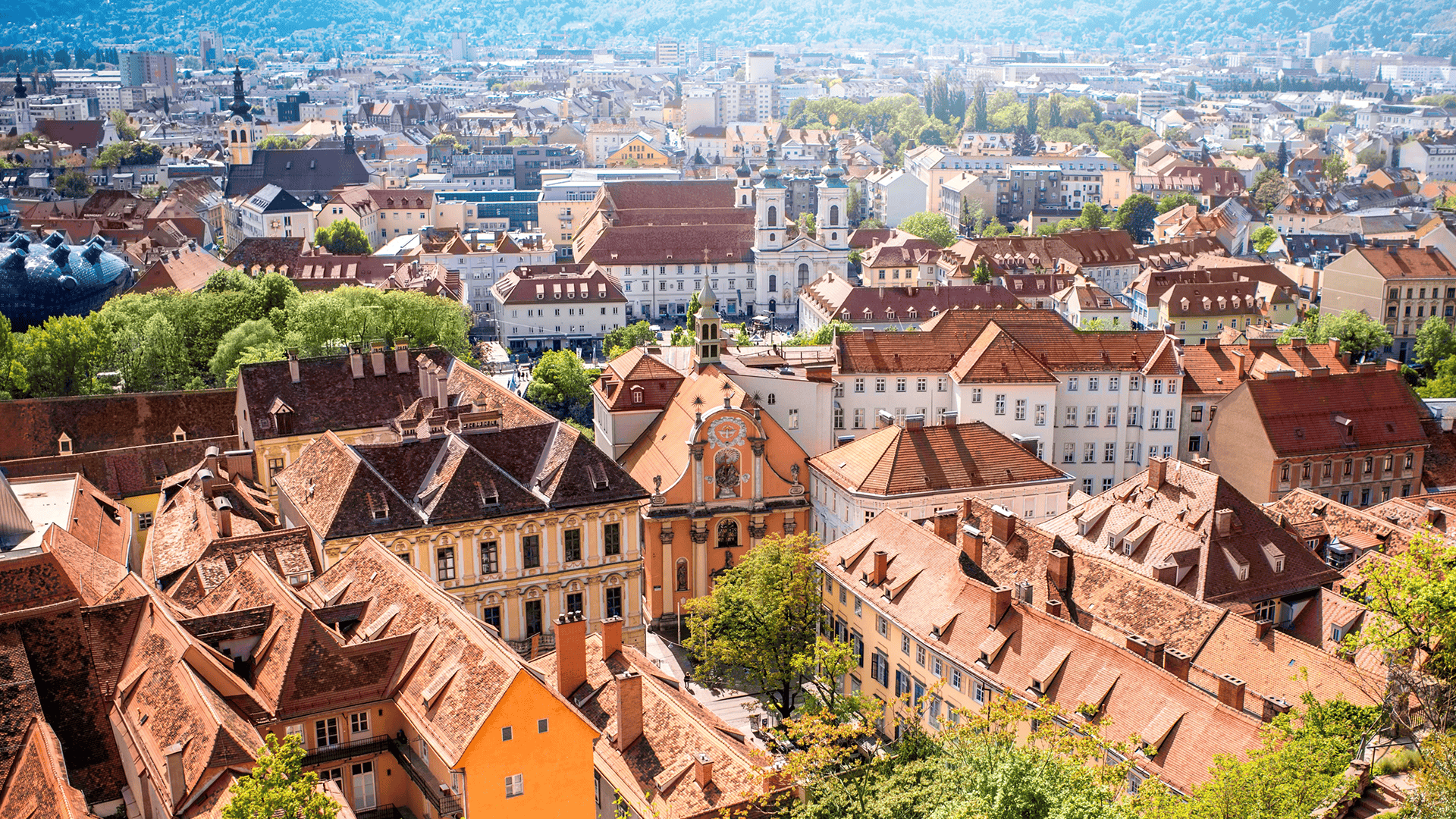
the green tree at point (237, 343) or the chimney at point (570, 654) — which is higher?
→ the green tree at point (237, 343)

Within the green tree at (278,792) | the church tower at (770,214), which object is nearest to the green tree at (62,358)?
the green tree at (278,792)

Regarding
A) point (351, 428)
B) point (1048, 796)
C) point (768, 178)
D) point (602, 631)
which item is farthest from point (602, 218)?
point (1048, 796)

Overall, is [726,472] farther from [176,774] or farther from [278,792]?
[278,792]

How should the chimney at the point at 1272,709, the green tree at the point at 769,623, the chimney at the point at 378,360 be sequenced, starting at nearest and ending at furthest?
the chimney at the point at 1272,709, the green tree at the point at 769,623, the chimney at the point at 378,360

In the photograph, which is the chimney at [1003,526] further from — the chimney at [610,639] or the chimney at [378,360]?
the chimney at [378,360]

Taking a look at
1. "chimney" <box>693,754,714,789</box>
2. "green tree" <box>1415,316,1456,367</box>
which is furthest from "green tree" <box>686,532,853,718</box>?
"green tree" <box>1415,316,1456,367</box>

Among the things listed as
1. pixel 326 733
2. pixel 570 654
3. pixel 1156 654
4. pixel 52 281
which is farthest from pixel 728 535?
pixel 52 281

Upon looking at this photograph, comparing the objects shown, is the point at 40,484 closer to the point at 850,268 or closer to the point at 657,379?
the point at 657,379
